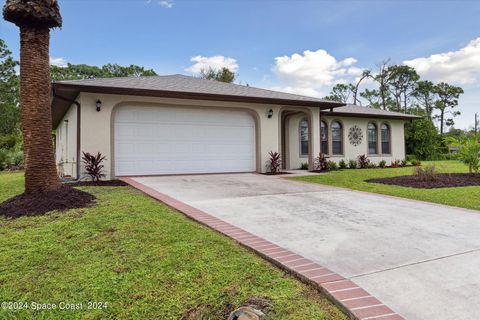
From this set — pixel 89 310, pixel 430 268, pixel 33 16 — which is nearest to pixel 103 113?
pixel 33 16

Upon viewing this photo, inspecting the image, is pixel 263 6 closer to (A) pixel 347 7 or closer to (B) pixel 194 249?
(A) pixel 347 7

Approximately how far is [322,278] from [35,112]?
582 cm

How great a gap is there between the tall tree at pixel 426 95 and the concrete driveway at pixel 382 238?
42277 mm

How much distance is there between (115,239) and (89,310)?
1.52 meters

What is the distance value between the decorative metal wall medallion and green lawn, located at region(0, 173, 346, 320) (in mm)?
15156

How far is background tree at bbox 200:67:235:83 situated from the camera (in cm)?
3199

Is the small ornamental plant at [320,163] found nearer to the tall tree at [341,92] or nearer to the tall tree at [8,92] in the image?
the tall tree at [8,92]

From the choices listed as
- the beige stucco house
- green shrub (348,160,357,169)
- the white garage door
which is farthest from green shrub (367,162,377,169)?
the white garage door

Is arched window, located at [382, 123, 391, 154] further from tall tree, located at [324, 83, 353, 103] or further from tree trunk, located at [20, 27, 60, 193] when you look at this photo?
tall tree, located at [324, 83, 353, 103]

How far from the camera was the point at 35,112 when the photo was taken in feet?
19.2

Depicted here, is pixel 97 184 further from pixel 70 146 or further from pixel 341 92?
pixel 341 92

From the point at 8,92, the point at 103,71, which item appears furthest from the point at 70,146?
the point at 103,71

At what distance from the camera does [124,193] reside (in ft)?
24.5

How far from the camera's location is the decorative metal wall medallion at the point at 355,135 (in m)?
17.9
